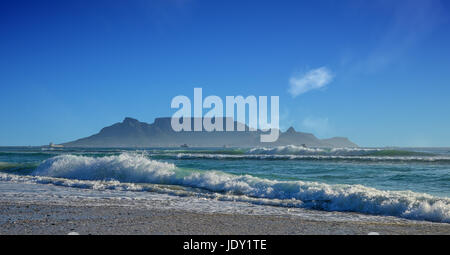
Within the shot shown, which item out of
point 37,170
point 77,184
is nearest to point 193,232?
point 77,184

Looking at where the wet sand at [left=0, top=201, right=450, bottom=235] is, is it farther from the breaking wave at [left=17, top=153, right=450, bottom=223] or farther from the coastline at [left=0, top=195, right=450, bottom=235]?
the breaking wave at [left=17, top=153, right=450, bottom=223]

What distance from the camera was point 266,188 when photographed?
1185 cm

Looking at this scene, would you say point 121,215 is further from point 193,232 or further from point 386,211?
point 386,211

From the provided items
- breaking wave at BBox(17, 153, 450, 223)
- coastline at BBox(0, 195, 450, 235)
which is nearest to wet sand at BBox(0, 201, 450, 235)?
coastline at BBox(0, 195, 450, 235)

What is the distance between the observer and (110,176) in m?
18.0

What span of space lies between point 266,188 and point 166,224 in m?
5.66

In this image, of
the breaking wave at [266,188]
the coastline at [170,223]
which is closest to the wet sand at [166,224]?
the coastline at [170,223]

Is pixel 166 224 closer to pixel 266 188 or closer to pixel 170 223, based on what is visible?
pixel 170 223

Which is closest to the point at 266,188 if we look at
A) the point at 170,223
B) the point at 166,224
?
the point at 170,223

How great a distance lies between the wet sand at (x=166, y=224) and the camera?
20.5 feet

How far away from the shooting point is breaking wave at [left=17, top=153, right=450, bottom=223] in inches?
340

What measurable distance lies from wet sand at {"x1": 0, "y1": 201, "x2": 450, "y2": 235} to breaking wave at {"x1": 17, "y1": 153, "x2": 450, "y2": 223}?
1.15 meters
